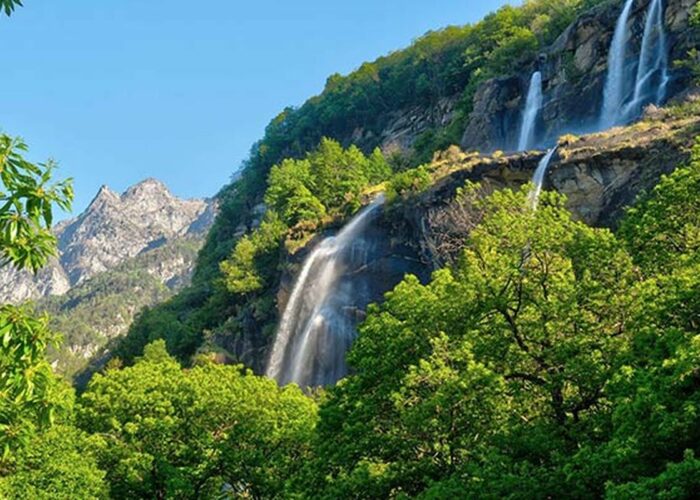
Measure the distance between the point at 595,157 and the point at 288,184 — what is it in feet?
96.1

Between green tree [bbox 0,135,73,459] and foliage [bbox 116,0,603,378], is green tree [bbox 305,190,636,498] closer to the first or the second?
green tree [bbox 0,135,73,459]

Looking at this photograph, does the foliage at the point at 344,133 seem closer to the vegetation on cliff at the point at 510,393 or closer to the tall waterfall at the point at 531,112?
the tall waterfall at the point at 531,112

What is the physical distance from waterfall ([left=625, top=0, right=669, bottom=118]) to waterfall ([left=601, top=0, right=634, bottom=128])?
3.95 ft

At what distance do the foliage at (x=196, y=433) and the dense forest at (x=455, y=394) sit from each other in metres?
0.06

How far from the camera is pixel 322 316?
136ft

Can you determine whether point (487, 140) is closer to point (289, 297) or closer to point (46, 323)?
point (289, 297)

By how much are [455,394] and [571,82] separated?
4285cm

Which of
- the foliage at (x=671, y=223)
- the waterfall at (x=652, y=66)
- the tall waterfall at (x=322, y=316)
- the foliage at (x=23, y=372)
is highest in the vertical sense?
the waterfall at (x=652, y=66)

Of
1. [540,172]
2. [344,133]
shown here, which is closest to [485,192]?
[540,172]

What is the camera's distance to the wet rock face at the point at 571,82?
151 feet

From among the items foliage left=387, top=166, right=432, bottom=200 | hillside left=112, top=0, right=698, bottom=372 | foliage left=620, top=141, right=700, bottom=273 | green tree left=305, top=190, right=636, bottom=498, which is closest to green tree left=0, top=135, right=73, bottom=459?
green tree left=305, top=190, right=636, bottom=498

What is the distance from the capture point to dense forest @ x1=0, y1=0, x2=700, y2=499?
9.65 metres

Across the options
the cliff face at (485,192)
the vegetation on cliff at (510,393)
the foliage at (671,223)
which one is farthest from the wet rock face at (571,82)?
the vegetation on cliff at (510,393)

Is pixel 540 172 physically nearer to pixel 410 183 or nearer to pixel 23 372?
pixel 410 183
